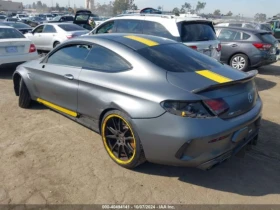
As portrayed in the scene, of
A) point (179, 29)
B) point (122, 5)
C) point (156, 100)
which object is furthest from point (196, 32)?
point (122, 5)

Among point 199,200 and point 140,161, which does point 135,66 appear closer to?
point 140,161

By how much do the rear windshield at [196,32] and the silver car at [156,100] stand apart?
2.45 m

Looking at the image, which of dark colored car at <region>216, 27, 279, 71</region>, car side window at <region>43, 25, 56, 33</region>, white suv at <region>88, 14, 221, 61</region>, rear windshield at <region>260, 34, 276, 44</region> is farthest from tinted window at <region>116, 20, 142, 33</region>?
car side window at <region>43, 25, 56, 33</region>

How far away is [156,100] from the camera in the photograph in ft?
8.98

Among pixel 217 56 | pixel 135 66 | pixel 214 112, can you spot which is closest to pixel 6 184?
pixel 135 66

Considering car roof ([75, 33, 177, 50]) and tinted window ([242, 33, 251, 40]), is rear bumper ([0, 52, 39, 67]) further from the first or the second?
tinted window ([242, 33, 251, 40])

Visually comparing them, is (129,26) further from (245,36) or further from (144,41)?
(245,36)

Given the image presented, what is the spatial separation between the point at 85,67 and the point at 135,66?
87 centimetres

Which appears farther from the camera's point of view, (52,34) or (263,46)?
(52,34)

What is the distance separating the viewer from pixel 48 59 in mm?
4441

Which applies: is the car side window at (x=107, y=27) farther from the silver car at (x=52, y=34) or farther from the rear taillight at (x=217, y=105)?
the rear taillight at (x=217, y=105)

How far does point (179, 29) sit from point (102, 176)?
12.9 feet

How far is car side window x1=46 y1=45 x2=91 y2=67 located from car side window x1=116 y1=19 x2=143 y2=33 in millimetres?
2847

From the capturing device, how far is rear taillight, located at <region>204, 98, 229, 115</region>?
2.65m
